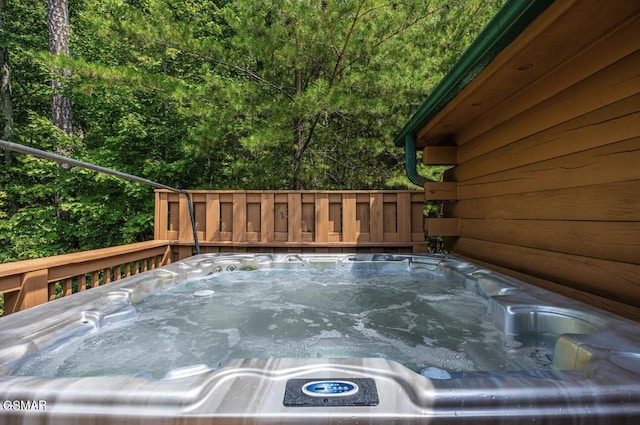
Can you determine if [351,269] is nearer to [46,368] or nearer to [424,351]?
[424,351]

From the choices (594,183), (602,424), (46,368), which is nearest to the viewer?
(602,424)

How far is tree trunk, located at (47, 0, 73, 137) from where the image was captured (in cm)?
579

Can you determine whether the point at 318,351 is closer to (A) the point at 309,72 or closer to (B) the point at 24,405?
(B) the point at 24,405

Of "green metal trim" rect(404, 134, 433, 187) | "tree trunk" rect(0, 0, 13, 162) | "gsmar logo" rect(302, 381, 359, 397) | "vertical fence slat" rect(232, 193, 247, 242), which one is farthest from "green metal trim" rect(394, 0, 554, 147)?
"tree trunk" rect(0, 0, 13, 162)

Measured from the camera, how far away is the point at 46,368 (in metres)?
1.11

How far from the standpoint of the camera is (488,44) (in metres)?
1.49

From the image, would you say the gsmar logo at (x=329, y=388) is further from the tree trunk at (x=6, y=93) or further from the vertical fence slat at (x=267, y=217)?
the tree trunk at (x=6, y=93)

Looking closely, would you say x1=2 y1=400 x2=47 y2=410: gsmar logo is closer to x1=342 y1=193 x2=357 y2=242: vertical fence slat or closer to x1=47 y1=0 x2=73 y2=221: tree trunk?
x1=342 y1=193 x2=357 y2=242: vertical fence slat

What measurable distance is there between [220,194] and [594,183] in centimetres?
327

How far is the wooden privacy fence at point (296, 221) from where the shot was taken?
3.53 meters

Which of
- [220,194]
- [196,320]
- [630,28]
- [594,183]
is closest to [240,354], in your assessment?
[196,320]

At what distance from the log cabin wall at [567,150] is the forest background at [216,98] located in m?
1.79

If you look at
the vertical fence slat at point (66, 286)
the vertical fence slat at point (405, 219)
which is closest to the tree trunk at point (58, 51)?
the vertical fence slat at point (66, 286)

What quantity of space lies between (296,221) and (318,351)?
230 centimetres
